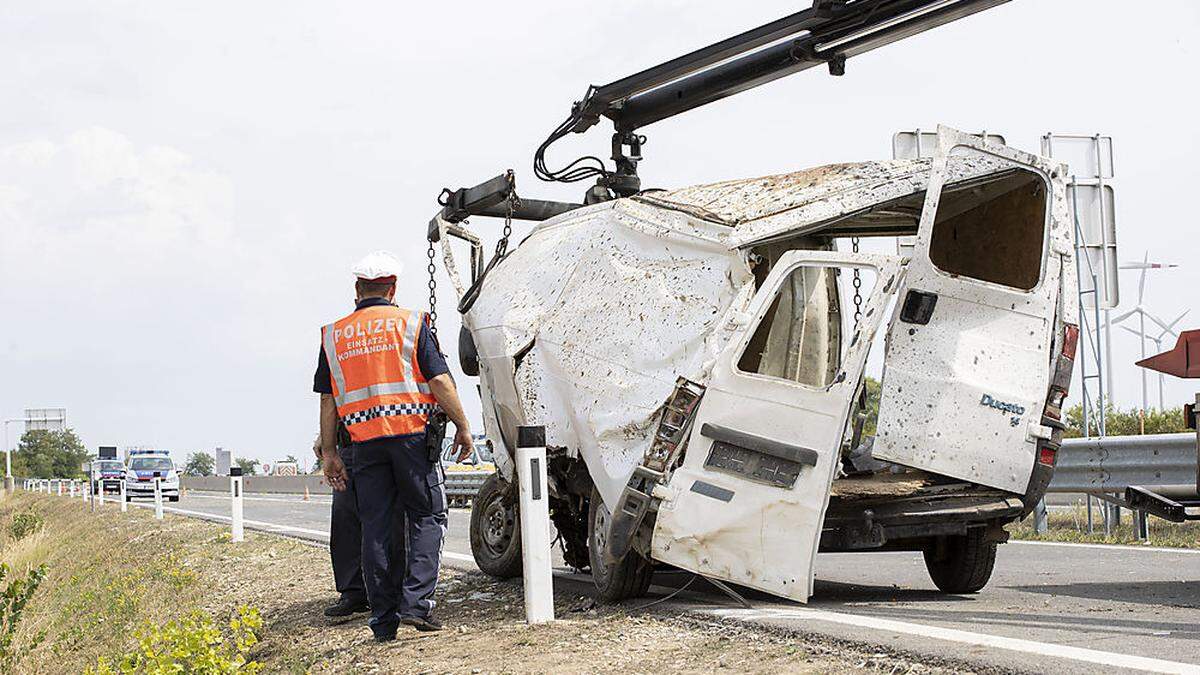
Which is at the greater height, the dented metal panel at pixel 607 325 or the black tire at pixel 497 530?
the dented metal panel at pixel 607 325

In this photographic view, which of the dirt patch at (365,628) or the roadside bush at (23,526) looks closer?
the dirt patch at (365,628)

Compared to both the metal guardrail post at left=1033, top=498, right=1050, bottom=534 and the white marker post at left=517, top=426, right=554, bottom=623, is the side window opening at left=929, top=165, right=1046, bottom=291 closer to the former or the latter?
the white marker post at left=517, top=426, right=554, bottom=623

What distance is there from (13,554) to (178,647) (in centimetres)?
1667

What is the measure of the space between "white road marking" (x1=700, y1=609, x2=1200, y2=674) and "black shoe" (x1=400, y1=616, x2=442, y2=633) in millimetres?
1433

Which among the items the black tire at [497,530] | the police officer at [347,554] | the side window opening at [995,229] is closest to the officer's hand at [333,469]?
the police officer at [347,554]

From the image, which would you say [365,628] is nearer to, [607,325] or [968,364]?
[607,325]

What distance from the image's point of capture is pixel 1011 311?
25.4 feet

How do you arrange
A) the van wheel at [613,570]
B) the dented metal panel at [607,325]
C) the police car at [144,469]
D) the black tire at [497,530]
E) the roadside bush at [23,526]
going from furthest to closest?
the police car at [144,469]
the roadside bush at [23,526]
the black tire at [497,530]
the van wheel at [613,570]
the dented metal panel at [607,325]

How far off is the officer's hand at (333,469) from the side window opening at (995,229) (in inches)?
143

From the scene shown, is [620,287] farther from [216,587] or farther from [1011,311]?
[216,587]

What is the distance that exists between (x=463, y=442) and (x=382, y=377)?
532 mm

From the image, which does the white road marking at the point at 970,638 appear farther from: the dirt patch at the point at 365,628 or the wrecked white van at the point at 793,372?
the dirt patch at the point at 365,628

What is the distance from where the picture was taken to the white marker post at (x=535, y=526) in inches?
282

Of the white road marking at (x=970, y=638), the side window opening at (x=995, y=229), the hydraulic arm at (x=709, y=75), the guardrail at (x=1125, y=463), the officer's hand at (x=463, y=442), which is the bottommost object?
the white road marking at (x=970, y=638)
